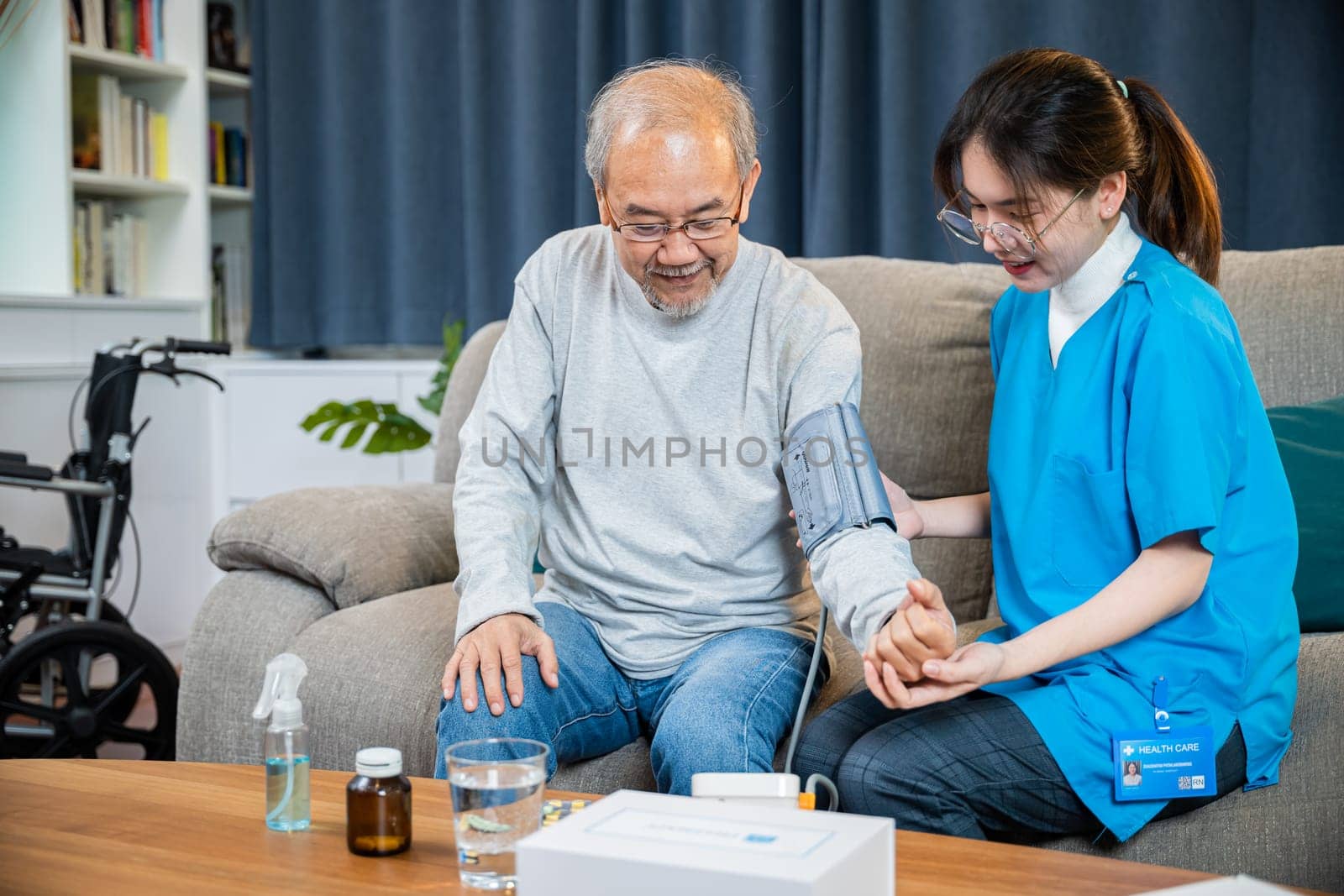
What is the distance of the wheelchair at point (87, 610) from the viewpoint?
2.29 m

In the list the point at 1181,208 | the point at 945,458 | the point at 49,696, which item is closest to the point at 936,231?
the point at 945,458

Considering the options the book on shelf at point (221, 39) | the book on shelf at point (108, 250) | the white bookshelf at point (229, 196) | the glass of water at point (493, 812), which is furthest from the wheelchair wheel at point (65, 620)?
the book on shelf at point (221, 39)

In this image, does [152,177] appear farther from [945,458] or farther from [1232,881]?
[1232,881]

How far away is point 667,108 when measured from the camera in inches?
55.5

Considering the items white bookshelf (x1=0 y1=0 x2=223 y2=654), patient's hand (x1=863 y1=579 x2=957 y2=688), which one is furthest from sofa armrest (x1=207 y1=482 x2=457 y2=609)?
white bookshelf (x1=0 y1=0 x2=223 y2=654)

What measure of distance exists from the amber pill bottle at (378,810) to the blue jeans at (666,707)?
0.24m

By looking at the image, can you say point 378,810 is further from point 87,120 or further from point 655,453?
point 87,120

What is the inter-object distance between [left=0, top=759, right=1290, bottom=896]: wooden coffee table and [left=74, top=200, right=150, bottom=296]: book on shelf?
8.26 feet

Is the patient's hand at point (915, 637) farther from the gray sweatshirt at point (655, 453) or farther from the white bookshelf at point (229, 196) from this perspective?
the white bookshelf at point (229, 196)

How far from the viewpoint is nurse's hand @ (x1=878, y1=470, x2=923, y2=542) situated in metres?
1.52

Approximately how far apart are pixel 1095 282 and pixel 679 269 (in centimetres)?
45

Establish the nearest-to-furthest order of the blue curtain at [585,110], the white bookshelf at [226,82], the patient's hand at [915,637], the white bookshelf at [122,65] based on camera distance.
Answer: the patient's hand at [915,637], the blue curtain at [585,110], the white bookshelf at [122,65], the white bookshelf at [226,82]

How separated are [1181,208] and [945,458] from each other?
60cm

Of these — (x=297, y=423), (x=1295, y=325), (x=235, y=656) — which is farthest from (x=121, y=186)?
(x=1295, y=325)
